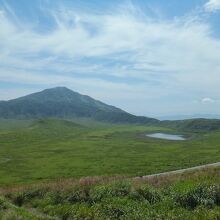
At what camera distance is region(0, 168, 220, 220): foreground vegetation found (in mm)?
23641

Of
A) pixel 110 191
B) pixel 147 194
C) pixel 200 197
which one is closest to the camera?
pixel 200 197

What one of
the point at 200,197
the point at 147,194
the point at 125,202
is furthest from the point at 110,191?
the point at 200,197

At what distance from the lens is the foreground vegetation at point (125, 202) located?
2364cm

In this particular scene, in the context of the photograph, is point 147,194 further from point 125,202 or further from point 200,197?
point 200,197

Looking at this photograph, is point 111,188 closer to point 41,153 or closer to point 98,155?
point 98,155

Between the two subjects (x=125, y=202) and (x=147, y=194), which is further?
(x=147, y=194)

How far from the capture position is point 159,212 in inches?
937

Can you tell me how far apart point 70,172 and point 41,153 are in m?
42.2

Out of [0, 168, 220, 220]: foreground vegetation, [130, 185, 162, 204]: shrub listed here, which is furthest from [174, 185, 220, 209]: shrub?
[130, 185, 162, 204]: shrub

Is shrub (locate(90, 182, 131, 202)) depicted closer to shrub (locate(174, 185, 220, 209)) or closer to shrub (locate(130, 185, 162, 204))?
shrub (locate(130, 185, 162, 204))

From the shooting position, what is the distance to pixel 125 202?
26.0m

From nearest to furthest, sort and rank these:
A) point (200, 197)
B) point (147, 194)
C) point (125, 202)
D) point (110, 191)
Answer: point (200, 197) < point (125, 202) < point (147, 194) < point (110, 191)

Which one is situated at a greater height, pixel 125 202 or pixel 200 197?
pixel 200 197

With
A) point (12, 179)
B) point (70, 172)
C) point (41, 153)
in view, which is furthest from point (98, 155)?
point (12, 179)
